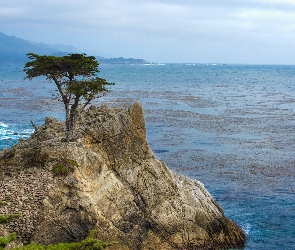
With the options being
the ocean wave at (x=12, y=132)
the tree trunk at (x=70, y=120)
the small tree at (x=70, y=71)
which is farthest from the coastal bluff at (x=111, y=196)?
the ocean wave at (x=12, y=132)

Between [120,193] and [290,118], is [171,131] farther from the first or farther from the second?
[120,193]

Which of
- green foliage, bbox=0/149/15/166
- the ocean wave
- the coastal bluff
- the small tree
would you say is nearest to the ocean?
the ocean wave

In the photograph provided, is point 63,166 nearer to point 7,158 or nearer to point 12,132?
point 7,158

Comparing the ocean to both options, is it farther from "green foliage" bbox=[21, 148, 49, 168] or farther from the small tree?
"green foliage" bbox=[21, 148, 49, 168]

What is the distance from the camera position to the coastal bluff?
24.1 m

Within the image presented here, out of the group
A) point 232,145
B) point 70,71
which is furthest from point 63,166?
point 232,145

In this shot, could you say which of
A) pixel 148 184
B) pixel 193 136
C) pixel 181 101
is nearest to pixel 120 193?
pixel 148 184

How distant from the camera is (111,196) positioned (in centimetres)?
2583

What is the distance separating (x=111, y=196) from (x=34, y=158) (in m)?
5.24

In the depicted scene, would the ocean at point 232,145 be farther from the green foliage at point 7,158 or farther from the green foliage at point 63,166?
the green foliage at point 7,158

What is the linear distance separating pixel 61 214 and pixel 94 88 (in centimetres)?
934

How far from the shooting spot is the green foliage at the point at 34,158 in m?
26.5

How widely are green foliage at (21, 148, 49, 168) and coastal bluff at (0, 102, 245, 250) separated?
0.07 m

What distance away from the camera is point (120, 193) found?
26.1 metres
